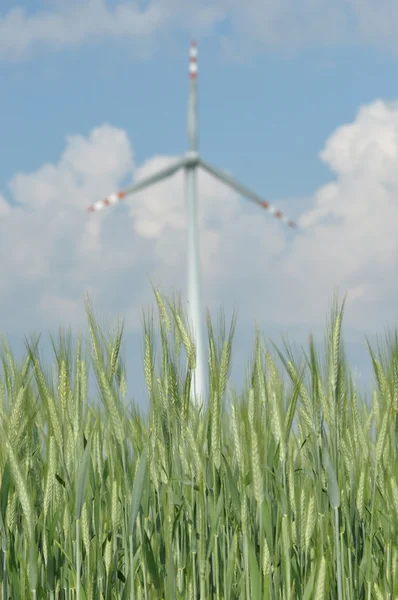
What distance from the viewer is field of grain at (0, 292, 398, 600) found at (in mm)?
3688

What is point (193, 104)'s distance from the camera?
79.9 feet

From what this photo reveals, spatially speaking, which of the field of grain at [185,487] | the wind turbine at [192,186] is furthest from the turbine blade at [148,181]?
the field of grain at [185,487]

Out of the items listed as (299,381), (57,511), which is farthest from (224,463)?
(57,511)

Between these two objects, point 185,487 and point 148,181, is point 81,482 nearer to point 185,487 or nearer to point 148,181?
point 185,487

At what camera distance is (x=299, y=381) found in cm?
379

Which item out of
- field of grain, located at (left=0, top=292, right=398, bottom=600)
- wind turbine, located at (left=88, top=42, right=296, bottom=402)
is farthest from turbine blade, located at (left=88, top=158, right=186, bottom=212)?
field of grain, located at (left=0, top=292, right=398, bottom=600)

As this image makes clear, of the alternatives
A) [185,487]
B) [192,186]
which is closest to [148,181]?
[192,186]

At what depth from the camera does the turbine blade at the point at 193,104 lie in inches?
931

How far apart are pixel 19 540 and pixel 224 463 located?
1.05 meters

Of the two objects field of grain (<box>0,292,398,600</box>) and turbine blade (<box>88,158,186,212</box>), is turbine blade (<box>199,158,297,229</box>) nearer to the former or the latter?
turbine blade (<box>88,158,186,212</box>)

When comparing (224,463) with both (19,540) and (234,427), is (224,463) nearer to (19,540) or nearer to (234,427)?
(234,427)

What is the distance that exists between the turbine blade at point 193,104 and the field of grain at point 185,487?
19.8 metres

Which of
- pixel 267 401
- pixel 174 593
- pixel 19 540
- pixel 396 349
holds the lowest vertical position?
pixel 174 593

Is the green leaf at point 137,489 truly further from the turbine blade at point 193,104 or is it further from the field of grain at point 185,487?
the turbine blade at point 193,104
